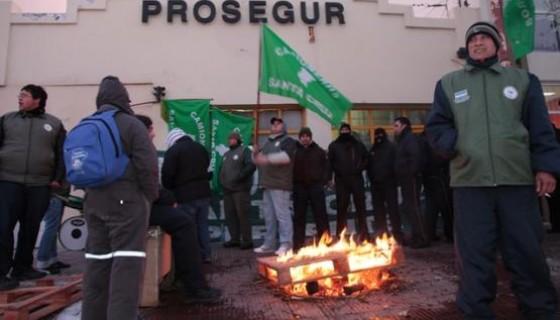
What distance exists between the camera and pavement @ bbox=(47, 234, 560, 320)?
3.93m

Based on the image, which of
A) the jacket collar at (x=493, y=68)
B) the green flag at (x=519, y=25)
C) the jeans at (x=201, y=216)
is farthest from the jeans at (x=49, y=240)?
the green flag at (x=519, y=25)

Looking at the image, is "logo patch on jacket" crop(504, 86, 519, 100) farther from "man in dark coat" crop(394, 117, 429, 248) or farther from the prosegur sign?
the prosegur sign

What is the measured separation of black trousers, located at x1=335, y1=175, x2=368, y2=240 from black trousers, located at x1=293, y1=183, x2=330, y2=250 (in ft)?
1.86

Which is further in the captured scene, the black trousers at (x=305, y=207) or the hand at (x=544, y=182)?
the black trousers at (x=305, y=207)

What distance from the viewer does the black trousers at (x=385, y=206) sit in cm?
749

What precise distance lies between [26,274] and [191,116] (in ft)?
15.7

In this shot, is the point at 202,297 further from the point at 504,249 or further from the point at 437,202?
the point at 437,202

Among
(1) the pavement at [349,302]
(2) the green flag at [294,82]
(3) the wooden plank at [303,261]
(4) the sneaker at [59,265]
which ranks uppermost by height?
(2) the green flag at [294,82]

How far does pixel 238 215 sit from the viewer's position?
790 cm

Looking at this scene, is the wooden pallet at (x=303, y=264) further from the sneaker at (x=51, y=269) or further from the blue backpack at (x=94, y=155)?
the sneaker at (x=51, y=269)

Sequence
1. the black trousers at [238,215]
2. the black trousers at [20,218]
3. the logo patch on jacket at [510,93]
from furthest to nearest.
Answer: the black trousers at [238,215] < the black trousers at [20,218] < the logo patch on jacket at [510,93]

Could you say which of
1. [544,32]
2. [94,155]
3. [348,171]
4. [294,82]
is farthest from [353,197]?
[544,32]

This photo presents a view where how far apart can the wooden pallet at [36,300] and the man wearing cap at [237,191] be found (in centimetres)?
354

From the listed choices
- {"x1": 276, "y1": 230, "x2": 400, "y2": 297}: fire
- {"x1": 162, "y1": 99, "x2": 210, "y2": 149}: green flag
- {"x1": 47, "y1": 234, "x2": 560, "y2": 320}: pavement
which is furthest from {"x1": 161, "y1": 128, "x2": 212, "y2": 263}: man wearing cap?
{"x1": 162, "y1": 99, "x2": 210, "y2": 149}: green flag
